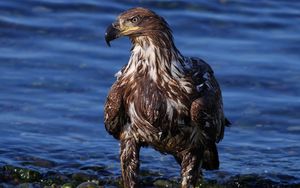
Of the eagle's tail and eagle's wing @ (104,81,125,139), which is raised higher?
eagle's wing @ (104,81,125,139)

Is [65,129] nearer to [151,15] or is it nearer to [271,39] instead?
[151,15]

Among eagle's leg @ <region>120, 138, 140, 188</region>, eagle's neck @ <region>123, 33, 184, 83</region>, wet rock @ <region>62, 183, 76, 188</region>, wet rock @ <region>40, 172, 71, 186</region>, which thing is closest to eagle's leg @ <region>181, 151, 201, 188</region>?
eagle's leg @ <region>120, 138, 140, 188</region>

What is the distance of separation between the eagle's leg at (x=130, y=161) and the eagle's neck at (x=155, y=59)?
0.66 m

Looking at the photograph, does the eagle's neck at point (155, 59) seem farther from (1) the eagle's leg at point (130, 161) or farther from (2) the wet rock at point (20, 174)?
(2) the wet rock at point (20, 174)

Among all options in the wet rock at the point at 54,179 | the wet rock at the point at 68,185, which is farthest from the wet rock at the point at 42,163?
the wet rock at the point at 68,185

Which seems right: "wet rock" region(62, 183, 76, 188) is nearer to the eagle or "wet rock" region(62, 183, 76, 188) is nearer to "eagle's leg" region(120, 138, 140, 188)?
"eagle's leg" region(120, 138, 140, 188)

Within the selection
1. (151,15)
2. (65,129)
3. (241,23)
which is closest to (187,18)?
(241,23)

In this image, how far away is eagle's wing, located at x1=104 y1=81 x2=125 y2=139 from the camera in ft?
30.9

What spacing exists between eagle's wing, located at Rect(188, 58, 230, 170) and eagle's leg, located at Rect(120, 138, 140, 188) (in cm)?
62

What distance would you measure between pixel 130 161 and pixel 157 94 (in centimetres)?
75

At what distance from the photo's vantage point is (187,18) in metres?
15.9

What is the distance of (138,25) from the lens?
929cm

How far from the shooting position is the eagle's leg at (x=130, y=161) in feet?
31.8

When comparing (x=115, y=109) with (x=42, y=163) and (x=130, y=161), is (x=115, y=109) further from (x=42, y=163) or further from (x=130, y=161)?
(x=42, y=163)
